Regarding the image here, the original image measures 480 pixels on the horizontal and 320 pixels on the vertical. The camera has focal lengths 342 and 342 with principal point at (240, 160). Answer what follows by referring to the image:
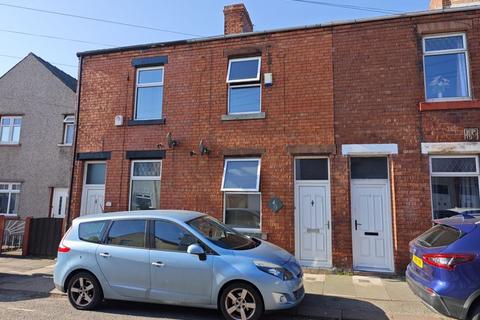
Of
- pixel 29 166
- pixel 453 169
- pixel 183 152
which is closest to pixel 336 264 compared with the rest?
pixel 453 169

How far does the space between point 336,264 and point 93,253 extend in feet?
17.6

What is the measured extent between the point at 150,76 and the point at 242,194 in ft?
15.3

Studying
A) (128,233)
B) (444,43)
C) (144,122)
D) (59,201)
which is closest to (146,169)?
(144,122)

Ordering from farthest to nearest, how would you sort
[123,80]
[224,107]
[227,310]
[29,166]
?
[29,166] → [123,80] → [224,107] → [227,310]

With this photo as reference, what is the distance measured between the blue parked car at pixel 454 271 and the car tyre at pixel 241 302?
2.30 meters

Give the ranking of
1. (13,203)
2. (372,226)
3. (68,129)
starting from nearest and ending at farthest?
(372,226), (13,203), (68,129)

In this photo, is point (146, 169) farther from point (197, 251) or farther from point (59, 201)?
point (59, 201)

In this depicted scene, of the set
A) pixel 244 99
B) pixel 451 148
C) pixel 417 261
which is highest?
pixel 244 99

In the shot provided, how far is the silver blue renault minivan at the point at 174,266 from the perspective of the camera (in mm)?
5051

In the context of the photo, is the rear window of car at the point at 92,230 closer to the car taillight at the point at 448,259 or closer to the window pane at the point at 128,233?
the window pane at the point at 128,233

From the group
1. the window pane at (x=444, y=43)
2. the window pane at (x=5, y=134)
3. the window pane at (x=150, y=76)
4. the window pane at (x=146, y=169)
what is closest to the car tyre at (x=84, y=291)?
the window pane at (x=146, y=169)

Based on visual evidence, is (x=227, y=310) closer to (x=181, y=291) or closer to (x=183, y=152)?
(x=181, y=291)

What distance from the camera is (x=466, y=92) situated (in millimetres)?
7984

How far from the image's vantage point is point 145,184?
32.6 feet
